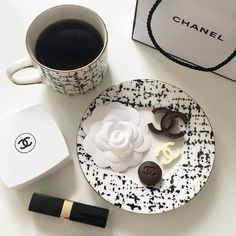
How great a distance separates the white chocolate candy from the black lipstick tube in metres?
0.11

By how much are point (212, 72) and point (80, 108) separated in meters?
0.21

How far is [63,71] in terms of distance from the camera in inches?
20.2

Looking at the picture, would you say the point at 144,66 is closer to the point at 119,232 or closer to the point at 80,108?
the point at 80,108

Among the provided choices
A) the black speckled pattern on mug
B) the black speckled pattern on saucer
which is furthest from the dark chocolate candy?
the black speckled pattern on mug

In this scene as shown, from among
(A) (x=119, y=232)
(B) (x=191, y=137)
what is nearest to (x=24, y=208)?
(A) (x=119, y=232)

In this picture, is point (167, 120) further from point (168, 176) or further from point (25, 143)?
point (25, 143)

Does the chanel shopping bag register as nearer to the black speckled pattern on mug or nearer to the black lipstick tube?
the black speckled pattern on mug

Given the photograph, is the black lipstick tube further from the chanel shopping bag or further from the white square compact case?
the chanel shopping bag

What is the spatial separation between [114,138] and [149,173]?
69 mm

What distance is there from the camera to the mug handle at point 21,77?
1.78 ft

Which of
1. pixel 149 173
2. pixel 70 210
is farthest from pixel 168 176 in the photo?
pixel 70 210

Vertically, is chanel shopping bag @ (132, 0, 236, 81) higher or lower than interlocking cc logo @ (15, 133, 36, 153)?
higher

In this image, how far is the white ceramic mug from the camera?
524mm

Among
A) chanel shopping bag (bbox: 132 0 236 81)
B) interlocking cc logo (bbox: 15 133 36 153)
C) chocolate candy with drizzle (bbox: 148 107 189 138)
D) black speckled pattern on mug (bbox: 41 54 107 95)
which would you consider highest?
Result: chanel shopping bag (bbox: 132 0 236 81)
